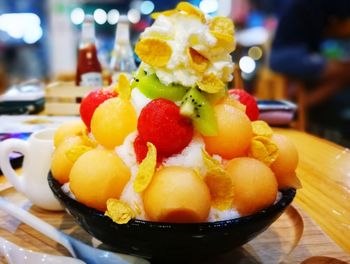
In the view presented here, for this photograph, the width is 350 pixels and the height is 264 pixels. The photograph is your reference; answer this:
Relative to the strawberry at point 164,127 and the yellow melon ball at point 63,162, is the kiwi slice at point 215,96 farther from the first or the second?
the yellow melon ball at point 63,162

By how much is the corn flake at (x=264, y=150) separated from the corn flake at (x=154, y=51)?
161 millimetres

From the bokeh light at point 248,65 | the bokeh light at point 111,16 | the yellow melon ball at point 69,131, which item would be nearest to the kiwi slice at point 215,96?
the yellow melon ball at point 69,131

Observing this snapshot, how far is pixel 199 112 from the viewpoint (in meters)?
0.52

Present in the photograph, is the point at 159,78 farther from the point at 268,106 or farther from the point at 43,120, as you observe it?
the point at 268,106

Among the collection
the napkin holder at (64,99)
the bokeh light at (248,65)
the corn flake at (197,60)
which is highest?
the corn flake at (197,60)

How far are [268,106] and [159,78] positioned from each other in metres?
0.85

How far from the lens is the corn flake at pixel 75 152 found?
1.83 ft

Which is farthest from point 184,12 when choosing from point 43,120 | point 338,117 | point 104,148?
point 338,117

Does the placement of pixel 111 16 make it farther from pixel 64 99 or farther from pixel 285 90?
pixel 64 99

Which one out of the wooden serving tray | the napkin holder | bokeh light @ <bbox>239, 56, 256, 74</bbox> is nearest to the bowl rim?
the wooden serving tray

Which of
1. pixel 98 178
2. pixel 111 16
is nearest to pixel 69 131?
pixel 98 178

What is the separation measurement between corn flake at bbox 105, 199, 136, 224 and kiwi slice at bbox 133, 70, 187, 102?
15 centimetres

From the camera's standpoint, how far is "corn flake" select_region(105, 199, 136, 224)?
→ 473mm

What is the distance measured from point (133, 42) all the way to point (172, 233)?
148 cm
